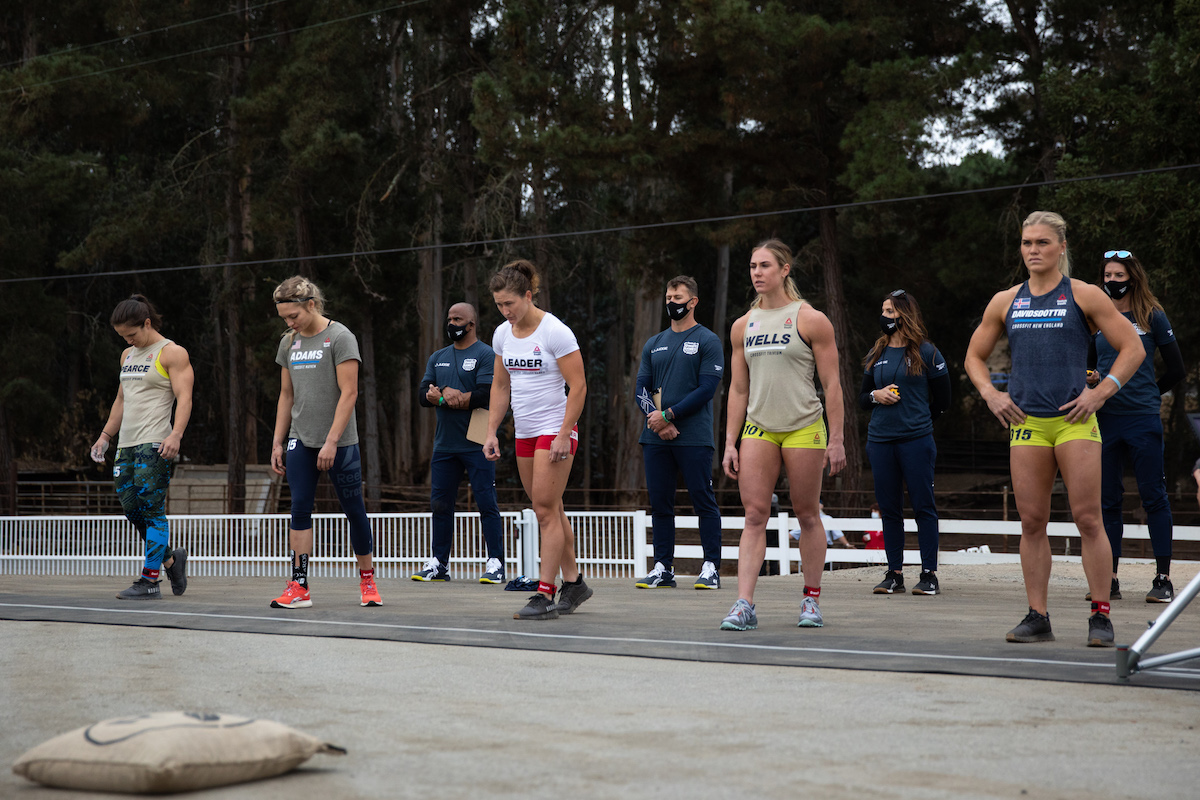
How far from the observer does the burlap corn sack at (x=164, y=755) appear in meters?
2.99

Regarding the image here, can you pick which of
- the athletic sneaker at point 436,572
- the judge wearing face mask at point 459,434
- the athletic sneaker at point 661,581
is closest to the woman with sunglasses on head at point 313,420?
the judge wearing face mask at point 459,434

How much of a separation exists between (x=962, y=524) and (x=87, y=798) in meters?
11.1

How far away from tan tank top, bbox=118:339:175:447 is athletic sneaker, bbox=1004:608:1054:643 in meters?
5.27

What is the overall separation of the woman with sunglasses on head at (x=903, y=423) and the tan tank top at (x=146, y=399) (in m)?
4.57

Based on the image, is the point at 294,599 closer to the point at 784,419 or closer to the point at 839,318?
the point at 784,419

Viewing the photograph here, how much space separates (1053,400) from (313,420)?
4.11 meters

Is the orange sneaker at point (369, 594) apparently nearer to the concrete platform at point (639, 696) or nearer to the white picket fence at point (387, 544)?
the concrete platform at point (639, 696)

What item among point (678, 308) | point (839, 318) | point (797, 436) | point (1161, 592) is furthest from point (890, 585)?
point (839, 318)

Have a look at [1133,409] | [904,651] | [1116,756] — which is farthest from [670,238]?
[1116,756]

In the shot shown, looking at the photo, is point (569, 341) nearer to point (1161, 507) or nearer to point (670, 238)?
point (1161, 507)

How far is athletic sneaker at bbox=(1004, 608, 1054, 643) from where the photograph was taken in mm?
5422

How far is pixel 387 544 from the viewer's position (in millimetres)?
12703

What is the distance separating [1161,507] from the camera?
7.41m

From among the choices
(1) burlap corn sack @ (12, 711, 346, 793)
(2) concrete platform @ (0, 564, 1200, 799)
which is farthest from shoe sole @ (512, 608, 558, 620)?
(1) burlap corn sack @ (12, 711, 346, 793)
